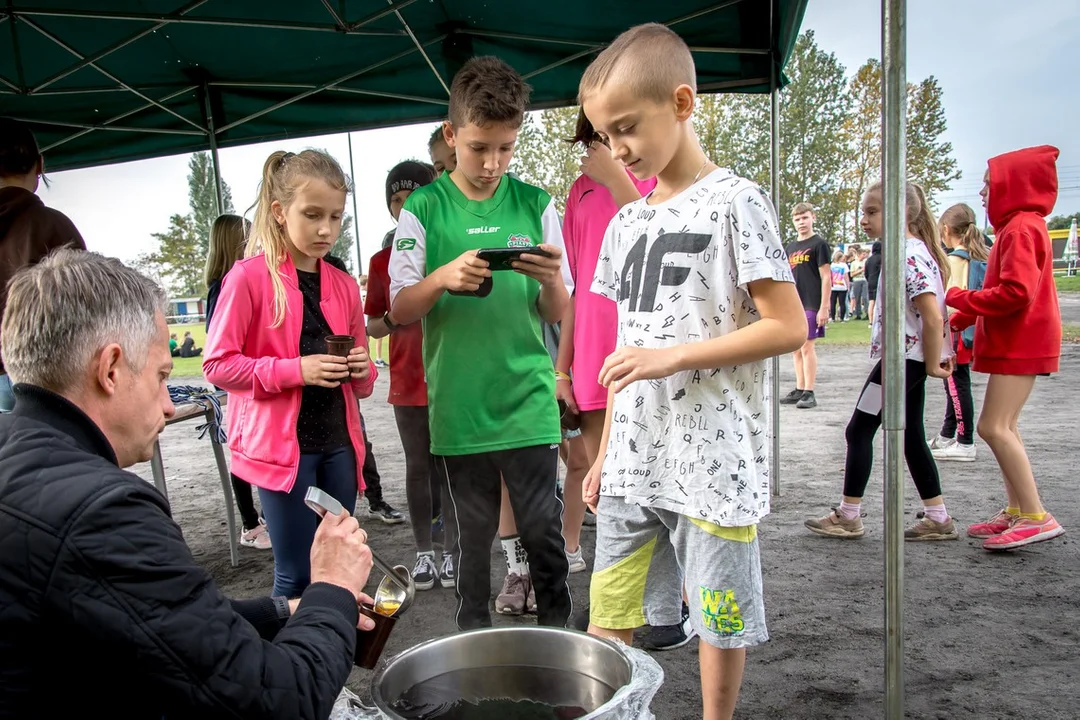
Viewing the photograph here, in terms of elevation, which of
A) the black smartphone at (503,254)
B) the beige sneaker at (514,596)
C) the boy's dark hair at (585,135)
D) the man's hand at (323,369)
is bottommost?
the beige sneaker at (514,596)

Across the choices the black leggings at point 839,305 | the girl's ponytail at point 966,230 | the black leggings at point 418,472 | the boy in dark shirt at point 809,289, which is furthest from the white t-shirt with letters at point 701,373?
the black leggings at point 839,305

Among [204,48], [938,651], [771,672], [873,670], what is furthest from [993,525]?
[204,48]

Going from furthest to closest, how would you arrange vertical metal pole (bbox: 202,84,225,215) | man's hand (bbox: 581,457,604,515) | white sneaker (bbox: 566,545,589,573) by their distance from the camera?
vertical metal pole (bbox: 202,84,225,215) → white sneaker (bbox: 566,545,589,573) → man's hand (bbox: 581,457,604,515)

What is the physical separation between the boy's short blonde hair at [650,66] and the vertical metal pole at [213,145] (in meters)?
4.72

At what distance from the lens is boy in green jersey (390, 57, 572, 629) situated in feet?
7.79

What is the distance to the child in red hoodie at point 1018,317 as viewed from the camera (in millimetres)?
3545

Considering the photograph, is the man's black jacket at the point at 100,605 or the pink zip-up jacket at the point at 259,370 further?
the pink zip-up jacket at the point at 259,370

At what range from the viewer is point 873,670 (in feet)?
8.13

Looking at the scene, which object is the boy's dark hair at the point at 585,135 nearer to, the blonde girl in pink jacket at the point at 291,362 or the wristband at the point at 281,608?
the blonde girl in pink jacket at the point at 291,362

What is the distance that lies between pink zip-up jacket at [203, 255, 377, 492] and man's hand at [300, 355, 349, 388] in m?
0.02

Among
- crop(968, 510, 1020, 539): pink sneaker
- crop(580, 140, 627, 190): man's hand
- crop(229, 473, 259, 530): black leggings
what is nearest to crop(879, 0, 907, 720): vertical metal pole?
crop(580, 140, 627, 190): man's hand

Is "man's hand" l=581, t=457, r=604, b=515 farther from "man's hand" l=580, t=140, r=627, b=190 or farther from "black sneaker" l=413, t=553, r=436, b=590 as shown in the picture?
"black sneaker" l=413, t=553, r=436, b=590

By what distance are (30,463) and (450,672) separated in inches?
36.3

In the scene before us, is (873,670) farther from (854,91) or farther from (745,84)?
(854,91)
